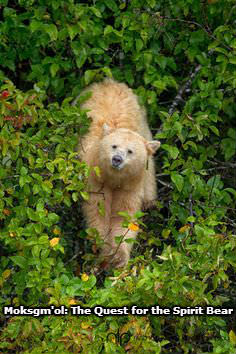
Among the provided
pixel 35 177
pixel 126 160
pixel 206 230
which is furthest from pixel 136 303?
pixel 126 160

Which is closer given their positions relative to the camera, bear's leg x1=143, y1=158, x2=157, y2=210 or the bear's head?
the bear's head

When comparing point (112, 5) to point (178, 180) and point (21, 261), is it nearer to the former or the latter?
point (178, 180)

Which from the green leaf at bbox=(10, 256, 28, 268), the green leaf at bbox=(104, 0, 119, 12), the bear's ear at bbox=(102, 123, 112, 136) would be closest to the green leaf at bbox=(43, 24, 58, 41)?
the green leaf at bbox=(104, 0, 119, 12)

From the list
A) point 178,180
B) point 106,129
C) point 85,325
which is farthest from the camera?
point 106,129

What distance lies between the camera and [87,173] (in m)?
7.45

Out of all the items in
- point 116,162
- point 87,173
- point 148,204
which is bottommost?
point 148,204

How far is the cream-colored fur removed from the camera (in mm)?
8398

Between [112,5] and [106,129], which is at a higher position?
[112,5]

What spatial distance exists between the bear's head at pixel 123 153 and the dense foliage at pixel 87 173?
0.31 meters

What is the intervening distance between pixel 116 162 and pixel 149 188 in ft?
3.03

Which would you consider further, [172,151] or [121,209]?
[121,209]

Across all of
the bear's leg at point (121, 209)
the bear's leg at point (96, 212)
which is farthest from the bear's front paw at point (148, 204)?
the bear's leg at point (96, 212)

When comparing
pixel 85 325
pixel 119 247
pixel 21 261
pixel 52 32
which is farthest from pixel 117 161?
pixel 85 325

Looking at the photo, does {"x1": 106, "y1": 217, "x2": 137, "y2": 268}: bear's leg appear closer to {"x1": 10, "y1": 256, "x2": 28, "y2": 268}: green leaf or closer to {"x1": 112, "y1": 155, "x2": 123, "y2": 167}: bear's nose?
{"x1": 112, "y1": 155, "x2": 123, "y2": 167}: bear's nose
